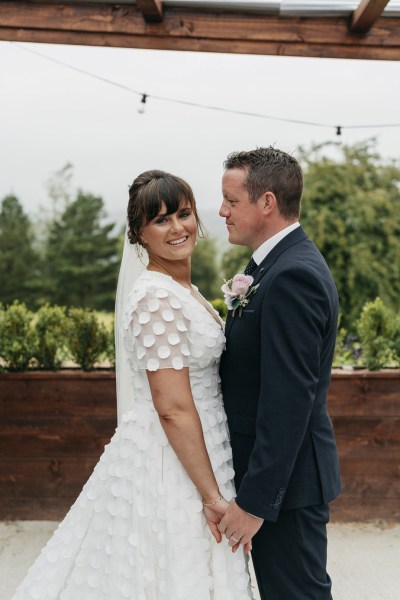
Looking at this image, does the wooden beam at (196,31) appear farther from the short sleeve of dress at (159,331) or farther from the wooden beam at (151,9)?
the short sleeve of dress at (159,331)

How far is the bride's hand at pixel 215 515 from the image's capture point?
1.70 meters

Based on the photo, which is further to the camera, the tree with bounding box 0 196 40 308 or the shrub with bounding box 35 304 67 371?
the tree with bounding box 0 196 40 308

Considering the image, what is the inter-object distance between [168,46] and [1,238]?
2025 centimetres

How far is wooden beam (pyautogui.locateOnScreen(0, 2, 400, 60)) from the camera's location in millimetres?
3156

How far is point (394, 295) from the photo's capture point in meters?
13.7

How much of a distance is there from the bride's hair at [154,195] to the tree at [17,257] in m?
20.9

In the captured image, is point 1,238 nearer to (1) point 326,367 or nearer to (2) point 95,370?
(2) point 95,370

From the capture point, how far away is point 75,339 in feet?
11.4

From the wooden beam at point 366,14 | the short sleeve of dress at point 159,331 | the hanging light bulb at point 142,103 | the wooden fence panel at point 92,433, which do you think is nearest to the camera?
the short sleeve of dress at point 159,331

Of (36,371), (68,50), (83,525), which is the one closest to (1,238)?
(68,50)

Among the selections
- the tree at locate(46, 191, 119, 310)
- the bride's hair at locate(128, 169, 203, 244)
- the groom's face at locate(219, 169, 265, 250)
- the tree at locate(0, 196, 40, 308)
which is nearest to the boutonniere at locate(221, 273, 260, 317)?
the groom's face at locate(219, 169, 265, 250)

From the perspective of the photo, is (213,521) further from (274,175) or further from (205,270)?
(205,270)

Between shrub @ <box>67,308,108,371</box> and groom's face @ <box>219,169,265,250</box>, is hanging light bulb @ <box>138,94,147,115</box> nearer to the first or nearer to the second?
shrub @ <box>67,308,108,371</box>


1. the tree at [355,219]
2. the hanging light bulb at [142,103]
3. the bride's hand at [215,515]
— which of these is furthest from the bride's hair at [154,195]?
the tree at [355,219]
